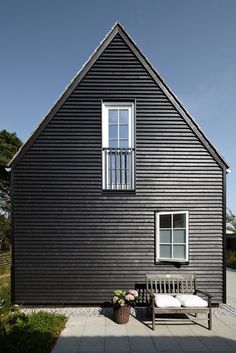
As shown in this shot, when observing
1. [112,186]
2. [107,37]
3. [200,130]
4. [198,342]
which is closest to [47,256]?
[112,186]

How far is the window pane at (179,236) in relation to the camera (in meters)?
8.86

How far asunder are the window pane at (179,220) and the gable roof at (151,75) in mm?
1911

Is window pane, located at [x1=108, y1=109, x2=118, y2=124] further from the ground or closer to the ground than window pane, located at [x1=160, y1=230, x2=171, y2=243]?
further from the ground

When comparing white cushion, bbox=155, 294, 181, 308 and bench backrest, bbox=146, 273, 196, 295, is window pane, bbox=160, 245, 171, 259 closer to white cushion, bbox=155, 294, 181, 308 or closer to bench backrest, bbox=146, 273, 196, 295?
bench backrest, bbox=146, 273, 196, 295

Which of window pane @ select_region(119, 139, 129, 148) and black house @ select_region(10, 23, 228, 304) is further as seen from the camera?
window pane @ select_region(119, 139, 129, 148)

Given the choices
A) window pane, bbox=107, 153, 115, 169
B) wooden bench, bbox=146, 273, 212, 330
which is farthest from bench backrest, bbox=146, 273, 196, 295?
window pane, bbox=107, 153, 115, 169

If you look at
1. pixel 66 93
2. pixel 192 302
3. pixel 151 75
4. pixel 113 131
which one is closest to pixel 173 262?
pixel 192 302

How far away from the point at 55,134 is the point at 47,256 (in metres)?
3.55

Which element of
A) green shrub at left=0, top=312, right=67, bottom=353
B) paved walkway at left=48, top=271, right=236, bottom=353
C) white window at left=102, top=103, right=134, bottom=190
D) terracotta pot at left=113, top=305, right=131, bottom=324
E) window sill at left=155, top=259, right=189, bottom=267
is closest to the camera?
green shrub at left=0, top=312, right=67, bottom=353

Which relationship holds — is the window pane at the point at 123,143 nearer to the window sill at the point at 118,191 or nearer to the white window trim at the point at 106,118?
the white window trim at the point at 106,118

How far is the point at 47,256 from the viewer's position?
876 cm

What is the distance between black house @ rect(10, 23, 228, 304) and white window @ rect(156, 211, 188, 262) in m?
0.03

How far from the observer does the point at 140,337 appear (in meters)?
6.40

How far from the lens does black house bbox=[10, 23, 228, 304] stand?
8.75m
